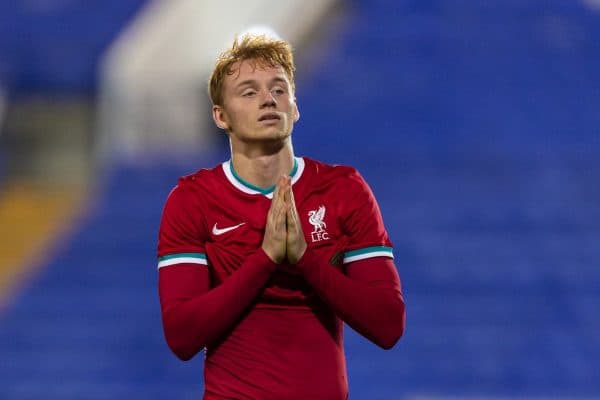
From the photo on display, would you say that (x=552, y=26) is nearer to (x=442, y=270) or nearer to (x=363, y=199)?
(x=442, y=270)

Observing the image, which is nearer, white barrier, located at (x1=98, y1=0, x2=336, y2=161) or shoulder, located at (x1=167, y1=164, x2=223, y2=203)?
shoulder, located at (x1=167, y1=164, x2=223, y2=203)

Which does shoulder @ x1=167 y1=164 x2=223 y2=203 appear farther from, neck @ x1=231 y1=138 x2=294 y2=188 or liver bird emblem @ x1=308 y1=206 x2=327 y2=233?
liver bird emblem @ x1=308 y1=206 x2=327 y2=233

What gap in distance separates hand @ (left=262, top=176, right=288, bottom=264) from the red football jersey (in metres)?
0.09

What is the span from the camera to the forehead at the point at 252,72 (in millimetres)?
2482

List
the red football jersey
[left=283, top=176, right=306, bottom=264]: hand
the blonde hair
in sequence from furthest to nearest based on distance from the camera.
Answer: the blonde hair
the red football jersey
[left=283, top=176, right=306, bottom=264]: hand

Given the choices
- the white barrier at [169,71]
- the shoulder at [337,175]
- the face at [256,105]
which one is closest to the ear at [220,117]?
the face at [256,105]

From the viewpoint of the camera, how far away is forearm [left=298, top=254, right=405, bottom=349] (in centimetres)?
234

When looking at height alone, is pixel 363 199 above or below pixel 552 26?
below

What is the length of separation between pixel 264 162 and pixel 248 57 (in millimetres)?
247

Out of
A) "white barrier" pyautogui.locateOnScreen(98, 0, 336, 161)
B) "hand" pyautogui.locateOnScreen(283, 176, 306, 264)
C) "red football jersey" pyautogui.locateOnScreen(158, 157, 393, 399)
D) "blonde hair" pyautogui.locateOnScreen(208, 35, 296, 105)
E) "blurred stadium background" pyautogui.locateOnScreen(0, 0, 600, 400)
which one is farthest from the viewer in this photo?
"white barrier" pyautogui.locateOnScreen(98, 0, 336, 161)

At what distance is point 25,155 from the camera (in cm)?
864

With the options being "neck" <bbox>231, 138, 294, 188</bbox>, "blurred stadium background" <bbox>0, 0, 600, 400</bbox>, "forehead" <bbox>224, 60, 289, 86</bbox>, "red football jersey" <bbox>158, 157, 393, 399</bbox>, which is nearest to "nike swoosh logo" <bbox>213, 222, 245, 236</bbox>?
"red football jersey" <bbox>158, 157, 393, 399</bbox>

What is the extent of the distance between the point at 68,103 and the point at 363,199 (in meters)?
6.58

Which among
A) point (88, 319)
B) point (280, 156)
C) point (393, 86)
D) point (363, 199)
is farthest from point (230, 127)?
point (393, 86)
